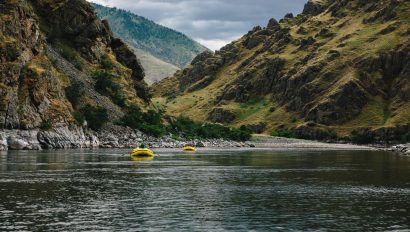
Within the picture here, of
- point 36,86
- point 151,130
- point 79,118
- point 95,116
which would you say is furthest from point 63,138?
point 151,130

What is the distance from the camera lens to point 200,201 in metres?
47.7

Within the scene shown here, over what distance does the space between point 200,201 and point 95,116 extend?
13083cm

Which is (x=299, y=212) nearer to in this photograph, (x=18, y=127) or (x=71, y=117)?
(x=18, y=127)

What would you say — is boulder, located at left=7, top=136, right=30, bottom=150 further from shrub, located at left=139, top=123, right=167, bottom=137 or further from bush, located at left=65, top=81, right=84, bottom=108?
shrub, located at left=139, top=123, right=167, bottom=137

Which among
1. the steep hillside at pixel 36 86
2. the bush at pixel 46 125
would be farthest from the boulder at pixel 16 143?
the bush at pixel 46 125

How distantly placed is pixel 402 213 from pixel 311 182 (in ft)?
75.7

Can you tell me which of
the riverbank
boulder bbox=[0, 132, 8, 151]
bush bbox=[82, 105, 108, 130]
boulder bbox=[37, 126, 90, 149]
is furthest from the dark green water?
bush bbox=[82, 105, 108, 130]

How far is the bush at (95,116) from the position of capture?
173250 millimetres

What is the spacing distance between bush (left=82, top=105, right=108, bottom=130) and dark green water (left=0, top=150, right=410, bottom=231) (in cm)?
9846

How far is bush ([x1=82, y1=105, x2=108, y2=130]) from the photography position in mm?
173250

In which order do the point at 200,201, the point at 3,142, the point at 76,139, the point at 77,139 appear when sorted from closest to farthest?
the point at 200,201, the point at 3,142, the point at 76,139, the point at 77,139

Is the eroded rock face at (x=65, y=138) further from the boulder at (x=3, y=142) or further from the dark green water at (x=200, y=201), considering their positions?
the dark green water at (x=200, y=201)

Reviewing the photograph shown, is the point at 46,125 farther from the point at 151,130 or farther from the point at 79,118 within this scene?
the point at 151,130

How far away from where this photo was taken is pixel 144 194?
5197 cm
